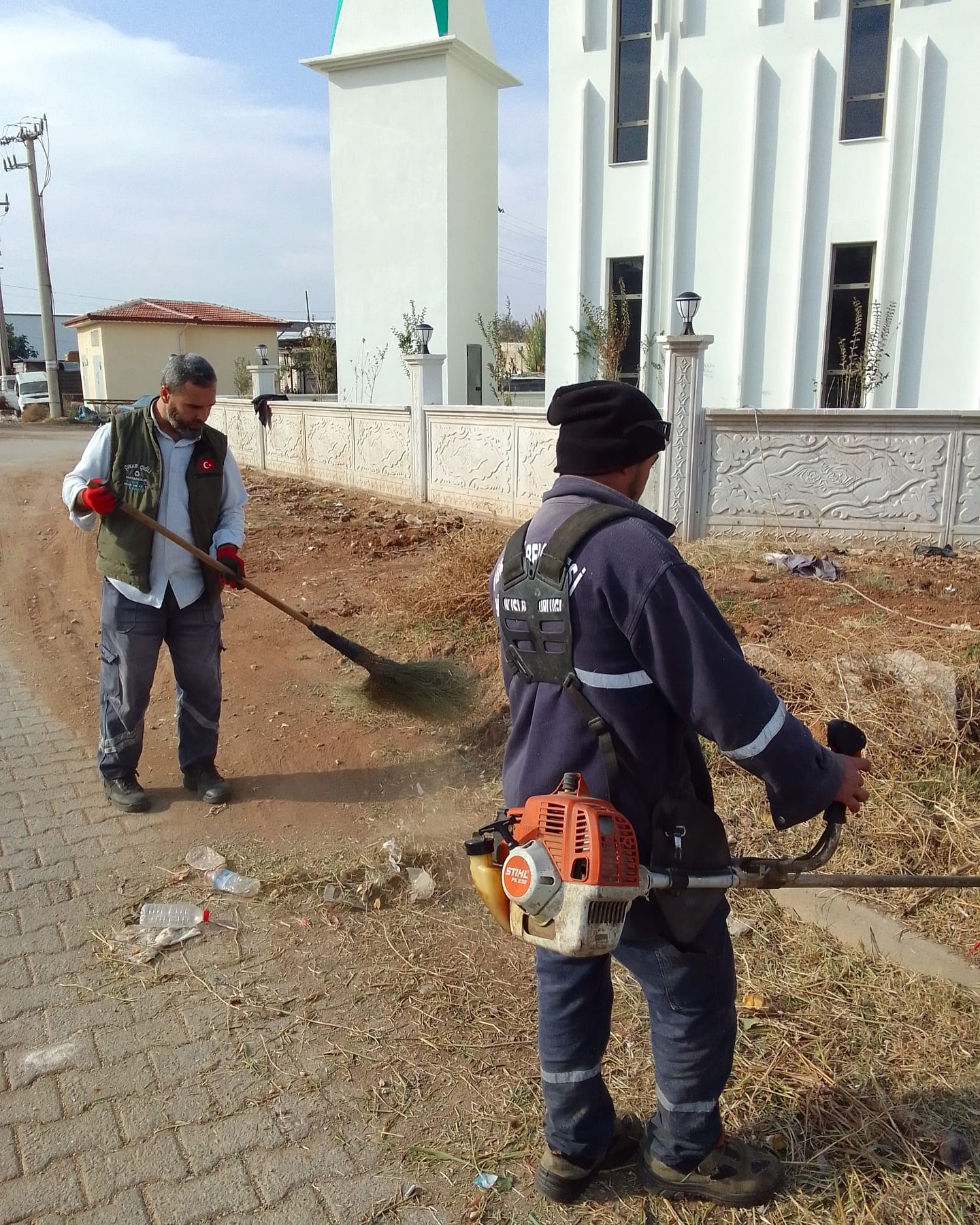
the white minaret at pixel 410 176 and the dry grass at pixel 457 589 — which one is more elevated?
the white minaret at pixel 410 176

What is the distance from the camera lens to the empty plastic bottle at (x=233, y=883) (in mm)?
3611

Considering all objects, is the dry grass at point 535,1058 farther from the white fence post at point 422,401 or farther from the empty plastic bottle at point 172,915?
the white fence post at point 422,401

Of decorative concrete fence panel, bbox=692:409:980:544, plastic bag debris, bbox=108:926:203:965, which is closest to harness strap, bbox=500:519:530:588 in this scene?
plastic bag debris, bbox=108:926:203:965

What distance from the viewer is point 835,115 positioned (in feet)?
44.4

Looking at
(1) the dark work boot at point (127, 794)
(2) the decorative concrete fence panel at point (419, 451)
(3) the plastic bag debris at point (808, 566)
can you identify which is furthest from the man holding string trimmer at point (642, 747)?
(2) the decorative concrete fence panel at point (419, 451)

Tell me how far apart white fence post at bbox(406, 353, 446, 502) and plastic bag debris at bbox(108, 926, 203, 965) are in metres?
9.80

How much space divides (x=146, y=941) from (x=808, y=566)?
6.33m

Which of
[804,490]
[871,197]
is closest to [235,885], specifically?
[804,490]

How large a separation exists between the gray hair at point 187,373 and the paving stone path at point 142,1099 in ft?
6.48

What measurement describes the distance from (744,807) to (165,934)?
2.28 meters

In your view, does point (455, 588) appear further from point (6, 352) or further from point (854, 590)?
point (6, 352)

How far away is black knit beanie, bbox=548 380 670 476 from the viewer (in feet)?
6.31

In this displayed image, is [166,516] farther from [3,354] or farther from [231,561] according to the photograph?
[3,354]

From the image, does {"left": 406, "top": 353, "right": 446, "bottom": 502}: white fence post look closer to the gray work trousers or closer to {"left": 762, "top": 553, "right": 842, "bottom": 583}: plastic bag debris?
{"left": 762, "top": 553, "right": 842, "bottom": 583}: plastic bag debris
